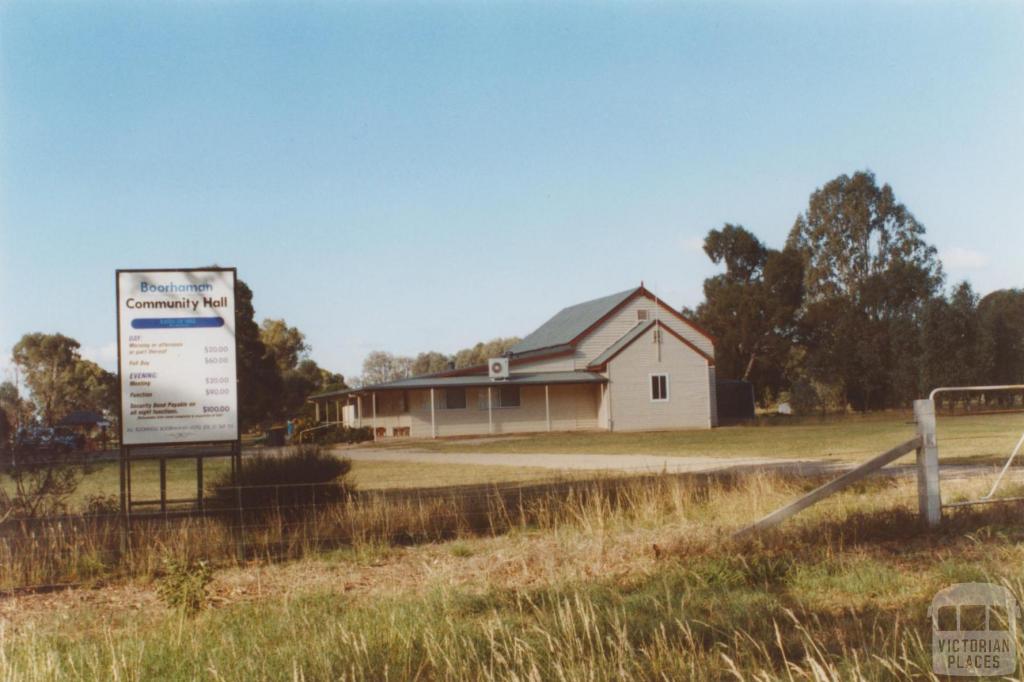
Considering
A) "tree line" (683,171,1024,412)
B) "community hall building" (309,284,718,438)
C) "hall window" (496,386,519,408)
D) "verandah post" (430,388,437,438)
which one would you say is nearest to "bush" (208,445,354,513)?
"verandah post" (430,388,437,438)

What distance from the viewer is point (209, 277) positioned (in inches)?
377

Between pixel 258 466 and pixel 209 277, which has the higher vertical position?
pixel 209 277

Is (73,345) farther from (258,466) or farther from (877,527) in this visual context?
(877,527)

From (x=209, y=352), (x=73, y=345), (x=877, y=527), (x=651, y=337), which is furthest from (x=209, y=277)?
(x=73, y=345)

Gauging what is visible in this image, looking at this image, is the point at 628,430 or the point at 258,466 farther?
the point at 628,430

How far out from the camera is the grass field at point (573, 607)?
180 inches

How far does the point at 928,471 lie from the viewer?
8500 millimetres

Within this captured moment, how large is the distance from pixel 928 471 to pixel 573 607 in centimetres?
439

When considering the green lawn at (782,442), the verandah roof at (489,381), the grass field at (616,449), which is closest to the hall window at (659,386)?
the verandah roof at (489,381)

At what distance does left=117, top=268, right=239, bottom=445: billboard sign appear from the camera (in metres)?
9.41

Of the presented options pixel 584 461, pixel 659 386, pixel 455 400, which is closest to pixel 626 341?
pixel 659 386

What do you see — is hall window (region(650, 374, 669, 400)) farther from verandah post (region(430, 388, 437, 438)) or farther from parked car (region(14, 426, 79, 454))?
parked car (region(14, 426, 79, 454))

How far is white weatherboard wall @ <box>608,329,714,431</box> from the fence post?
105ft

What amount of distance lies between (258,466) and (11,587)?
11.8 ft
